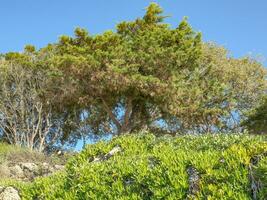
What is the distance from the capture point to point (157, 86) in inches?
743

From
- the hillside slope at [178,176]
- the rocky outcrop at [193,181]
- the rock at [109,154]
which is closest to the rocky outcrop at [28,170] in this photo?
the rock at [109,154]

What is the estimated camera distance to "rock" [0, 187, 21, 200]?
6629 mm

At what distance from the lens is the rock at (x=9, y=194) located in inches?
261

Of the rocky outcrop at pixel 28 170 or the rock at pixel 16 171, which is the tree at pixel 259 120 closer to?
the rocky outcrop at pixel 28 170

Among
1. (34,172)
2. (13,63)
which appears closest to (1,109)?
(13,63)

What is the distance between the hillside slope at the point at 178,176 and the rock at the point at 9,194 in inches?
7.7

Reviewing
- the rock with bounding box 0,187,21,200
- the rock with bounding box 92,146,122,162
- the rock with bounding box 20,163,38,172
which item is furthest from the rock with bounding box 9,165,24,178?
the rock with bounding box 92,146,122,162

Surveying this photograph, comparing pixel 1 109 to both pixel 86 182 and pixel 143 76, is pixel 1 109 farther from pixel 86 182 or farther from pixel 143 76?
pixel 86 182

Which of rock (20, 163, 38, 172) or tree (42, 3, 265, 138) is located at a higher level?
tree (42, 3, 265, 138)

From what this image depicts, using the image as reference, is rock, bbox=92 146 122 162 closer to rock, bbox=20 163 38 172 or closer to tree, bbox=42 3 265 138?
rock, bbox=20 163 38 172

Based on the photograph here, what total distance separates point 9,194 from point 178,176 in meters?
3.40

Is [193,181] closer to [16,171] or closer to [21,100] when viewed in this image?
[16,171]

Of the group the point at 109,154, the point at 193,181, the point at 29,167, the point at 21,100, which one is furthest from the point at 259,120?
the point at 193,181

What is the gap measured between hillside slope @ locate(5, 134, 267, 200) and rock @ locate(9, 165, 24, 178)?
543 cm
